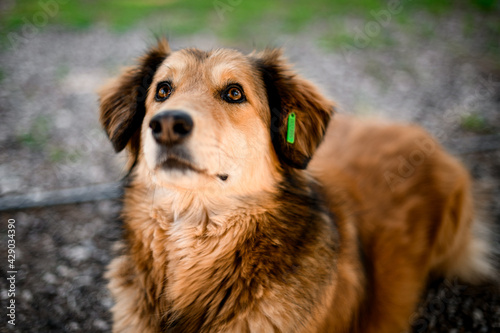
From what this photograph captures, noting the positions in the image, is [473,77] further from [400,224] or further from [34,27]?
[34,27]

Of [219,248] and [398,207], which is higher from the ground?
[398,207]

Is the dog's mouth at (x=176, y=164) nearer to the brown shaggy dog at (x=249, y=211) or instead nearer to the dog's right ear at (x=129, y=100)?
the brown shaggy dog at (x=249, y=211)

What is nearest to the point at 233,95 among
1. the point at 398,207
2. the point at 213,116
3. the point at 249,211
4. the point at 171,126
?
the point at 213,116

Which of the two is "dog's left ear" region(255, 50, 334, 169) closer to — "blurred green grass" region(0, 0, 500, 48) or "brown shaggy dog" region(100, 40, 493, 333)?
"brown shaggy dog" region(100, 40, 493, 333)

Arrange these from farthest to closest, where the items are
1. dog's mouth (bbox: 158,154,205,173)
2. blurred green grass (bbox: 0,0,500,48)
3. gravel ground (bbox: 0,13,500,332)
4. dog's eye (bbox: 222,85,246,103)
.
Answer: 1. blurred green grass (bbox: 0,0,500,48)
2. gravel ground (bbox: 0,13,500,332)
3. dog's eye (bbox: 222,85,246,103)
4. dog's mouth (bbox: 158,154,205,173)

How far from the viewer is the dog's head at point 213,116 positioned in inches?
69.9

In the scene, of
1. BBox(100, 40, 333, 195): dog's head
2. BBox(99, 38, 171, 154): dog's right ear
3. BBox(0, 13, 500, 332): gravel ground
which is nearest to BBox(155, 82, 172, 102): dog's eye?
BBox(100, 40, 333, 195): dog's head

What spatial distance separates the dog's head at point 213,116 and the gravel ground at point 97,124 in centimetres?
91

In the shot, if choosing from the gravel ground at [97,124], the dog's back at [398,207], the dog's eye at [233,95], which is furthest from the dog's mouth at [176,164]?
the dog's back at [398,207]

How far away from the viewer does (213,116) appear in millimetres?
1900

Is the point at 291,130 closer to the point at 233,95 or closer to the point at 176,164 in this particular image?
the point at 233,95

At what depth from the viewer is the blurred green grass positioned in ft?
26.1

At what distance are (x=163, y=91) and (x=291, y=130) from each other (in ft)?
2.91

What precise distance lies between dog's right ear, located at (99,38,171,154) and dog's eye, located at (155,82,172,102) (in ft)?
0.62
